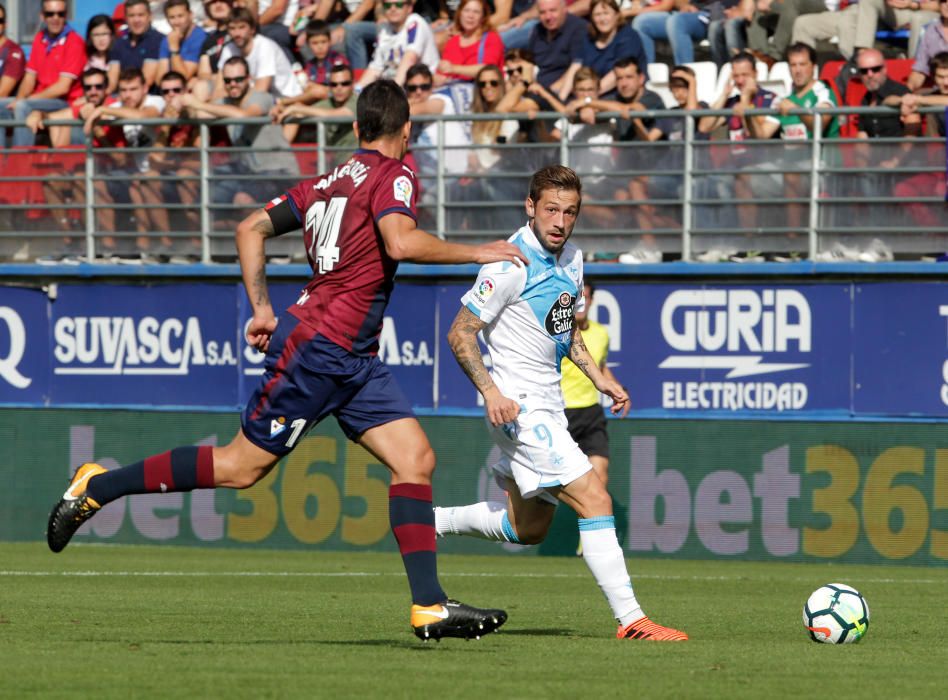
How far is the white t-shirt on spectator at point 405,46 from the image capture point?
19391mm

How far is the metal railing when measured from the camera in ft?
54.1

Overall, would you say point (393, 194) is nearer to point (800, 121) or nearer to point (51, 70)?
point (800, 121)

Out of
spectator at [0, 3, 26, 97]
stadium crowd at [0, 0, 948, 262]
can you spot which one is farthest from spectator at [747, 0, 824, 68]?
spectator at [0, 3, 26, 97]

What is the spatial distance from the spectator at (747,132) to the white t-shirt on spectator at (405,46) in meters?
3.59

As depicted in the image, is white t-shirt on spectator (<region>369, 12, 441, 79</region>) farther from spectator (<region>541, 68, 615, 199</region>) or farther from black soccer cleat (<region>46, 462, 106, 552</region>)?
black soccer cleat (<region>46, 462, 106, 552</region>)

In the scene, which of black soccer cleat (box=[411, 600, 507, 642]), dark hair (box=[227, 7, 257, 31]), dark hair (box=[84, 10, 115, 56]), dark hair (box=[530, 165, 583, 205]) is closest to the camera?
black soccer cleat (box=[411, 600, 507, 642])

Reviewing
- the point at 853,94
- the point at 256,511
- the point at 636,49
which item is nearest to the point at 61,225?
the point at 256,511

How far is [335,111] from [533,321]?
9.92 metres

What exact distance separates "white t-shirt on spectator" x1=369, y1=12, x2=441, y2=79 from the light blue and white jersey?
10.6m

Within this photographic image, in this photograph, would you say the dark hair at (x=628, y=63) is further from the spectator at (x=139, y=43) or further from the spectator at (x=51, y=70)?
the spectator at (x=51, y=70)

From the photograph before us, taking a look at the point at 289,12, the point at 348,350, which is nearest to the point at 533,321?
the point at 348,350

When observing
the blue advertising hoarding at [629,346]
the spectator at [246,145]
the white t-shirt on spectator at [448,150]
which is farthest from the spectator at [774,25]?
the spectator at [246,145]

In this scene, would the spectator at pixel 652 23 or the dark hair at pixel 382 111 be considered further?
the spectator at pixel 652 23

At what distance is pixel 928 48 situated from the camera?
16.8 metres
